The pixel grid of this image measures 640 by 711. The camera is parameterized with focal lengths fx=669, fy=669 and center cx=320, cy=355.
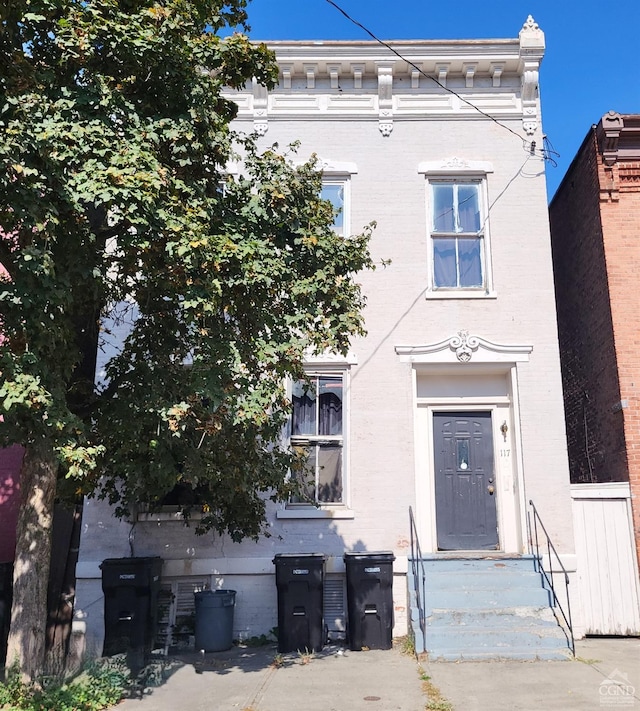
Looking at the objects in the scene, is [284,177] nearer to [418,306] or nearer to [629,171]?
[418,306]

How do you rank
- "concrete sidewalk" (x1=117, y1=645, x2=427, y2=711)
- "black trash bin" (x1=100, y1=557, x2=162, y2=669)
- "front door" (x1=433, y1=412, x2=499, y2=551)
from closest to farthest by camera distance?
1. "concrete sidewalk" (x1=117, y1=645, x2=427, y2=711)
2. "black trash bin" (x1=100, y1=557, x2=162, y2=669)
3. "front door" (x1=433, y1=412, x2=499, y2=551)

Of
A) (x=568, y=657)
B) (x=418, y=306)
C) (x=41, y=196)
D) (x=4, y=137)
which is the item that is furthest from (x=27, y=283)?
(x=568, y=657)

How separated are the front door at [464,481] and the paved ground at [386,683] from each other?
1.87 m

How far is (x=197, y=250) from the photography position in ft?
17.9

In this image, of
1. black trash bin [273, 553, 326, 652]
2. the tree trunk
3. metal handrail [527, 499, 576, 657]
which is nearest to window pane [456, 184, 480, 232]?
metal handrail [527, 499, 576, 657]

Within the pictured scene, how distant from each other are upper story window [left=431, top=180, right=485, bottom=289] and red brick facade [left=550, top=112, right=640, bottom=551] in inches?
71.9

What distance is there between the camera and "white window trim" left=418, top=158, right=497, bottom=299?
388 inches

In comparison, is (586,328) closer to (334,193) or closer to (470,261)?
(470,261)

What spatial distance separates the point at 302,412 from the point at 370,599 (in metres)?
2.74

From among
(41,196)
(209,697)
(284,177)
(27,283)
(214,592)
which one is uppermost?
(284,177)

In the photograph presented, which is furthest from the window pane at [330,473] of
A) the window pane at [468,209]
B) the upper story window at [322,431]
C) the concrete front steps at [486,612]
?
the window pane at [468,209]

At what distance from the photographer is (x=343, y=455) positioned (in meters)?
9.42

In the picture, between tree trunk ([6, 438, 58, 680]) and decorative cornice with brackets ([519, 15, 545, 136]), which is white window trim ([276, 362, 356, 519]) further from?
decorative cornice with brackets ([519, 15, 545, 136])

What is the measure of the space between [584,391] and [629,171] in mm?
3486
